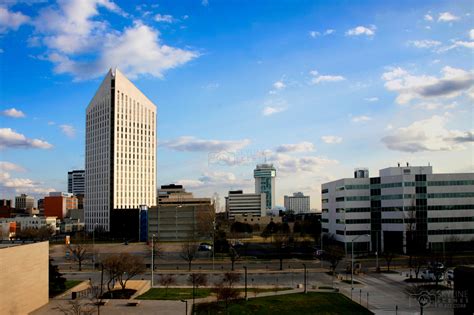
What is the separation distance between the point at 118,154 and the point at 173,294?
120113 millimetres

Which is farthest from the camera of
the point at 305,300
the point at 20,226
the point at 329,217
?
the point at 20,226

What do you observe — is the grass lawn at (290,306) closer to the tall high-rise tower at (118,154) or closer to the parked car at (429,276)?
the parked car at (429,276)

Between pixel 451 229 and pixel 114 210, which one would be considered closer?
pixel 451 229

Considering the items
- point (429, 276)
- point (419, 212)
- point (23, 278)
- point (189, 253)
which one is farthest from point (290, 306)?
point (419, 212)

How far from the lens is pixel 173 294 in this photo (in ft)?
165

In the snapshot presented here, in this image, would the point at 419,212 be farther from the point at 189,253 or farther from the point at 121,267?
the point at 121,267

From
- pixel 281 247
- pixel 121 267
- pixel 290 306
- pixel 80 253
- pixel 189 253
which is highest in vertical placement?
pixel 121 267

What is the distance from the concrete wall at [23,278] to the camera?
3825cm

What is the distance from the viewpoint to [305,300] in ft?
152

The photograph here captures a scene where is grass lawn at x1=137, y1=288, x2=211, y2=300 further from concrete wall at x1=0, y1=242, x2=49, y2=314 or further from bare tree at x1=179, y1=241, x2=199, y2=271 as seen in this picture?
bare tree at x1=179, y1=241, x2=199, y2=271

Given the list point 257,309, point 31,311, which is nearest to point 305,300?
point 257,309

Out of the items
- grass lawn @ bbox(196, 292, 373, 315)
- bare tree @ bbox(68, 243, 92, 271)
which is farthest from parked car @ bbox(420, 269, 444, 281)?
bare tree @ bbox(68, 243, 92, 271)

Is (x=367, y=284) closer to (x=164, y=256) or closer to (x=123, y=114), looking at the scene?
(x=164, y=256)

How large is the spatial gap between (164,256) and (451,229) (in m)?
58.7
